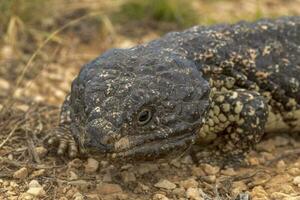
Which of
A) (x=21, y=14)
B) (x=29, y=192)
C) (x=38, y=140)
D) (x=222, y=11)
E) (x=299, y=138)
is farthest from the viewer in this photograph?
(x=222, y=11)

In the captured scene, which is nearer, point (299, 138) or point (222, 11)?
point (299, 138)

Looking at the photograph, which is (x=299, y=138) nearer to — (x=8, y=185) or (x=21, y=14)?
(x=8, y=185)

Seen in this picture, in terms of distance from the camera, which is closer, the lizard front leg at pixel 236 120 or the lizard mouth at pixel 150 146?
the lizard mouth at pixel 150 146

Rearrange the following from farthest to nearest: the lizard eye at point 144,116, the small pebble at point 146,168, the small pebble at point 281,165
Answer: the small pebble at point 281,165
the small pebble at point 146,168
the lizard eye at point 144,116

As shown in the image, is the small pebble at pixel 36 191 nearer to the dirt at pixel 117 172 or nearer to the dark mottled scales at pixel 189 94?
the dirt at pixel 117 172

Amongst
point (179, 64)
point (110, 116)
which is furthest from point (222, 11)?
point (110, 116)

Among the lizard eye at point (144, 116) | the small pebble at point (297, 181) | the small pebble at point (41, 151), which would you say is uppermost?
the lizard eye at point (144, 116)

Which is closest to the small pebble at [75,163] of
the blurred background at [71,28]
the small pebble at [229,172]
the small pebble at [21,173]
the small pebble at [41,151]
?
the small pebble at [41,151]

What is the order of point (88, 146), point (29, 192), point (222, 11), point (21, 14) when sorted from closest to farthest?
point (88, 146), point (29, 192), point (21, 14), point (222, 11)
